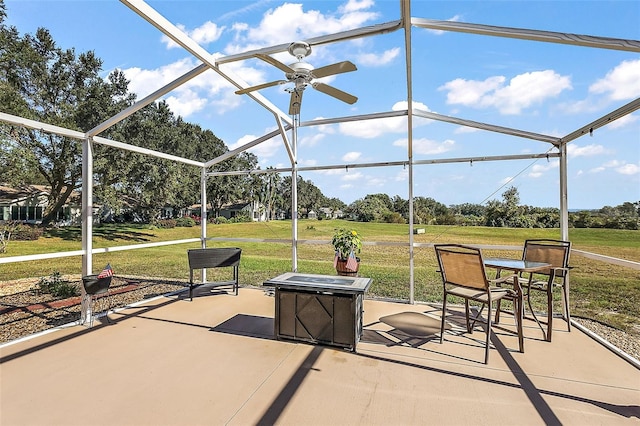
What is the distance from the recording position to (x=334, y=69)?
102 inches

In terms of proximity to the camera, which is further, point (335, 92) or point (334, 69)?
point (335, 92)

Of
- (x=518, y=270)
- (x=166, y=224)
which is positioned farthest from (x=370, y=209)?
(x=166, y=224)

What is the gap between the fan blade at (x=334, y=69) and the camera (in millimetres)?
2514

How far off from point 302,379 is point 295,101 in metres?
2.53

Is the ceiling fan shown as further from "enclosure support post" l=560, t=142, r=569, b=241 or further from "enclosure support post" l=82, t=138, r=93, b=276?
"enclosure support post" l=560, t=142, r=569, b=241

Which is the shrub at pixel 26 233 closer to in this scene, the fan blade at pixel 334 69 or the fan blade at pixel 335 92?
the fan blade at pixel 335 92

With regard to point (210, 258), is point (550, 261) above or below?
above

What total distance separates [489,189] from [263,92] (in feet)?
11.7

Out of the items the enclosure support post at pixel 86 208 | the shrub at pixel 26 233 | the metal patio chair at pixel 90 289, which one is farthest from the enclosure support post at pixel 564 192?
the shrub at pixel 26 233

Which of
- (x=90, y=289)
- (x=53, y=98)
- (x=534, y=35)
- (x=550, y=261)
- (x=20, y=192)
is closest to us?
(x=534, y=35)

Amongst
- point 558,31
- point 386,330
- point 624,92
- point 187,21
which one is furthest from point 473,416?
point 624,92

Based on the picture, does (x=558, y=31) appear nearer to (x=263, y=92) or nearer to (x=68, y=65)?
(x=263, y=92)

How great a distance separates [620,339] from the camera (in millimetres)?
3436

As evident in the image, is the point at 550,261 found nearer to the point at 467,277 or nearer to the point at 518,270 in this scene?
the point at 518,270
